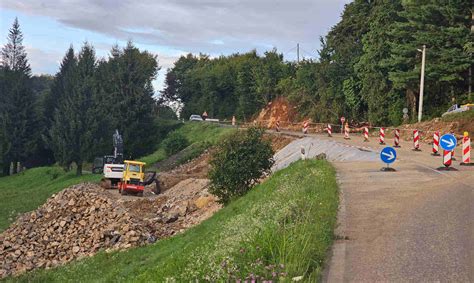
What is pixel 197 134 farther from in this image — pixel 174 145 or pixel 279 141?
pixel 279 141

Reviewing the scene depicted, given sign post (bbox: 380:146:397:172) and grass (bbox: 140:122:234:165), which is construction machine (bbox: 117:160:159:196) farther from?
sign post (bbox: 380:146:397:172)

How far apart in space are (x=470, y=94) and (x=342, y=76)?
1754 cm

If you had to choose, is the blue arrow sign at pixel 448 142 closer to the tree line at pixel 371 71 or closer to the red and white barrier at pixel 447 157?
the red and white barrier at pixel 447 157

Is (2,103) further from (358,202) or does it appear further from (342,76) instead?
(358,202)

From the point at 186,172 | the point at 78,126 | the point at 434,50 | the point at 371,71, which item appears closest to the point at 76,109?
the point at 78,126

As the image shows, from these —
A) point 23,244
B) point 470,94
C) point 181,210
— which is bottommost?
point 23,244

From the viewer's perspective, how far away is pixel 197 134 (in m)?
63.4

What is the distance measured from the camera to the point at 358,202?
1298cm

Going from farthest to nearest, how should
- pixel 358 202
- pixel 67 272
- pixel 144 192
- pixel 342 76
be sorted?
1. pixel 342 76
2. pixel 144 192
3. pixel 67 272
4. pixel 358 202

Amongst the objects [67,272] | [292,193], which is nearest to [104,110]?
[67,272]

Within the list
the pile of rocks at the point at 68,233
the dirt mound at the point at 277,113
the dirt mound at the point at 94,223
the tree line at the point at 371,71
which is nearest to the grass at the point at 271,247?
the pile of rocks at the point at 68,233

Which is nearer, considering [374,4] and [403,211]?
[403,211]

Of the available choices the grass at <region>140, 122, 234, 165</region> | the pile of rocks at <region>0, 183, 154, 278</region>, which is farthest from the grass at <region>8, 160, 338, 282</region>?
the grass at <region>140, 122, 234, 165</region>

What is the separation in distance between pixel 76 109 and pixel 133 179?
27339mm
